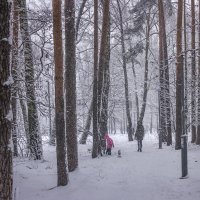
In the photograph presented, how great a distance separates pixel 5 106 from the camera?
15.8 ft

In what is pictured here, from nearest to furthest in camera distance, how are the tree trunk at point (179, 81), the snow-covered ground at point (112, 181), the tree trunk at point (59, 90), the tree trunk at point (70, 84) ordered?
1. the snow-covered ground at point (112, 181)
2. the tree trunk at point (59, 90)
3. the tree trunk at point (70, 84)
4. the tree trunk at point (179, 81)

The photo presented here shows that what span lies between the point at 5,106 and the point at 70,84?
8.54 meters

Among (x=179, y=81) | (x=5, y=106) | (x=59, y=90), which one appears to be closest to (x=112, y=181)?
(x=59, y=90)

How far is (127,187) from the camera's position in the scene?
11.1 metres

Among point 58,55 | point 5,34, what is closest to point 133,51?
point 58,55

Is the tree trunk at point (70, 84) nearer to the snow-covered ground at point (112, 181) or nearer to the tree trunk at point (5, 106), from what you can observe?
the snow-covered ground at point (112, 181)

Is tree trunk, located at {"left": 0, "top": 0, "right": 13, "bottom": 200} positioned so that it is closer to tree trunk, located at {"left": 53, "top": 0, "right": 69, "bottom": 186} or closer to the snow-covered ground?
the snow-covered ground

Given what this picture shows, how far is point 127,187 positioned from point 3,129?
22.8ft

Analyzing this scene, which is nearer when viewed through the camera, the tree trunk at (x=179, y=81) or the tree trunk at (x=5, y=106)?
the tree trunk at (x=5, y=106)

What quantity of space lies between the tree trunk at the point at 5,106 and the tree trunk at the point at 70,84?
816 centimetres

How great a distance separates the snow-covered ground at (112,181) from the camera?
1023cm

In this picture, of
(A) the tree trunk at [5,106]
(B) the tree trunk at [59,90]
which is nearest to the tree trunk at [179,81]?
(B) the tree trunk at [59,90]

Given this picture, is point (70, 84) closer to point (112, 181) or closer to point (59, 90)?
point (59, 90)

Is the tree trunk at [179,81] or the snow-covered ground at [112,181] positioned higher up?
the tree trunk at [179,81]
